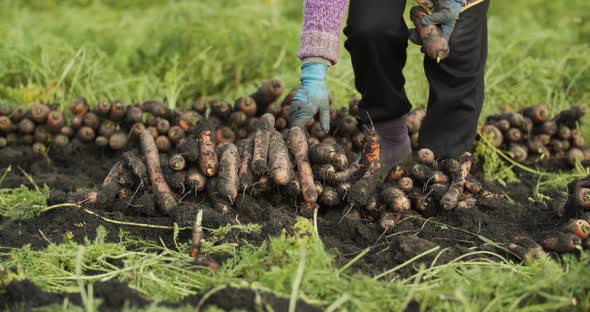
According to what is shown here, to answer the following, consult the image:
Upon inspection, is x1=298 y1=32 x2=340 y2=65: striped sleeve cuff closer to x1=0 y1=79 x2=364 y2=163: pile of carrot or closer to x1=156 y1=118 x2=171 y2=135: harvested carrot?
x1=0 y1=79 x2=364 y2=163: pile of carrot

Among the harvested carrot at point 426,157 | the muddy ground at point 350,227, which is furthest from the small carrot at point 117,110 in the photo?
the harvested carrot at point 426,157

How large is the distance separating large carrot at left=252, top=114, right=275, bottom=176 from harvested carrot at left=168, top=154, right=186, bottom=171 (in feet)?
1.09

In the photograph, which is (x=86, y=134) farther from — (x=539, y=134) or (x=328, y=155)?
(x=539, y=134)

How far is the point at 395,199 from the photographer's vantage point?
124 inches

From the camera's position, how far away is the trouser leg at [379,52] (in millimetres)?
3279

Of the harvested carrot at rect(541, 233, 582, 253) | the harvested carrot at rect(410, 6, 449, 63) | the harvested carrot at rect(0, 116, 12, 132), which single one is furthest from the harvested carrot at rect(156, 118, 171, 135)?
the harvested carrot at rect(541, 233, 582, 253)

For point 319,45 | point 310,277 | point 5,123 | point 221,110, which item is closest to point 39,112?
point 5,123

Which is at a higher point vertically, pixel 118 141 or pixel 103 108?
pixel 103 108

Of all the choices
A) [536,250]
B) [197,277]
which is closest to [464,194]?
[536,250]

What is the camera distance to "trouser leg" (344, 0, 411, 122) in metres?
3.28

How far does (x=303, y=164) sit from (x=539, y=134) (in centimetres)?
208

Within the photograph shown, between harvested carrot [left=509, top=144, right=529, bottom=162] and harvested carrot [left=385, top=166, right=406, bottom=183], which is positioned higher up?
harvested carrot [left=385, top=166, right=406, bottom=183]

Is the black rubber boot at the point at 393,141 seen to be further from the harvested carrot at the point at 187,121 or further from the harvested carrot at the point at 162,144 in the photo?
the harvested carrot at the point at 162,144

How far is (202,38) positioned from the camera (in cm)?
558
